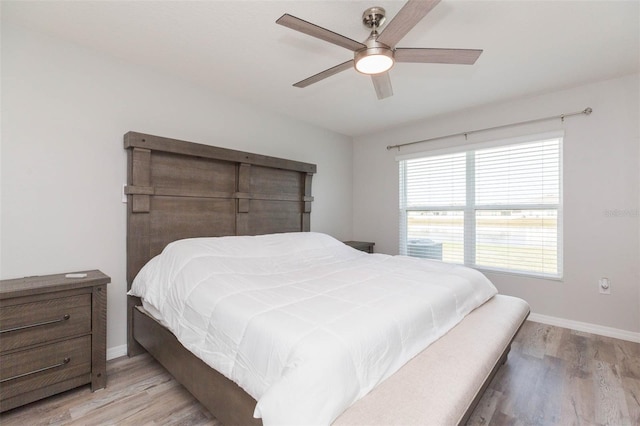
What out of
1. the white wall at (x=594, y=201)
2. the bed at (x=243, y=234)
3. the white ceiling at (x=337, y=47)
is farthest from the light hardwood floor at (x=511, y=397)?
the white ceiling at (x=337, y=47)

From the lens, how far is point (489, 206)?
3.38m

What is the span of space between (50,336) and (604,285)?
4361mm

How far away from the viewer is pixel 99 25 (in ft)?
6.48

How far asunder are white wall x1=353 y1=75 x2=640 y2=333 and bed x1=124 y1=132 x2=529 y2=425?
1.20 m

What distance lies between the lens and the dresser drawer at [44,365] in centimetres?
161

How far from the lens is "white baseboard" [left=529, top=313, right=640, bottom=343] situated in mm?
2627

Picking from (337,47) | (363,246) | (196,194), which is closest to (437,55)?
(337,47)

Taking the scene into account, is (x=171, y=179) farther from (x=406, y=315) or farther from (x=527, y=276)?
(x=527, y=276)

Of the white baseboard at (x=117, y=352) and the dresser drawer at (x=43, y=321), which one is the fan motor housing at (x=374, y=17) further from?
the white baseboard at (x=117, y=352)

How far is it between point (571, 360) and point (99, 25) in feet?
13.7

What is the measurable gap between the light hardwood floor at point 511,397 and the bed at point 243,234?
16 centimetres

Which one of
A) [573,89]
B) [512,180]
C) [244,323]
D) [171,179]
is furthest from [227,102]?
[573,89]

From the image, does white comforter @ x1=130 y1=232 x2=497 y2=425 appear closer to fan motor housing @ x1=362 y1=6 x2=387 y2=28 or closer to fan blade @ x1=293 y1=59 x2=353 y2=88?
fan blade @ x1=293 y1=59 x2=353 y2=88

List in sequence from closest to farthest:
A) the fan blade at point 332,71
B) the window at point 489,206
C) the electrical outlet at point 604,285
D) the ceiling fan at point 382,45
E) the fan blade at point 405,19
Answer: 1. the fan blade at point 405,19
2. the ceiling fan at point 382,45
3. the fan blade at point 332,71
4. the electrical outlet at point 604,285
5. the window at point 489,206
